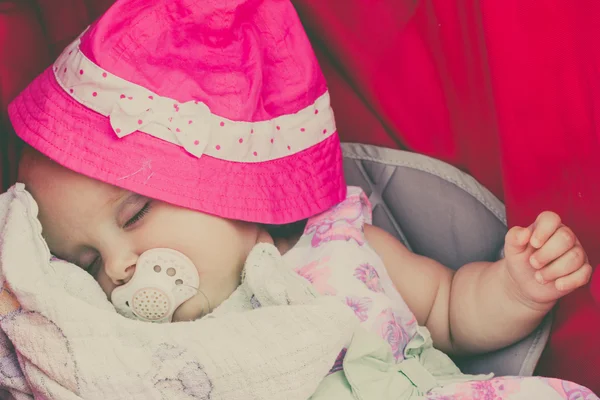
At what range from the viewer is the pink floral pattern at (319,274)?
37.6 inches

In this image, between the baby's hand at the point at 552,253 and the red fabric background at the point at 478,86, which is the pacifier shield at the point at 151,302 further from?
the baby's hand at the point at 552,253

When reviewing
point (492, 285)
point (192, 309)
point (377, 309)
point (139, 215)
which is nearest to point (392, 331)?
point (377, 309)

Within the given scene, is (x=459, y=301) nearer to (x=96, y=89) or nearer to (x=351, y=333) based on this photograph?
(x=351, y=333)

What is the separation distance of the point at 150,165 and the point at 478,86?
458mm

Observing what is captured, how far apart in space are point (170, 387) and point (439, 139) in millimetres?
546

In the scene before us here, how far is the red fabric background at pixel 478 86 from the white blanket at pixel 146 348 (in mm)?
271

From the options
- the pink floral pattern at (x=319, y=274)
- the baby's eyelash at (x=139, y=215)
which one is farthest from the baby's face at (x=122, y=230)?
the pink floral pattern at (x=319, y=274)

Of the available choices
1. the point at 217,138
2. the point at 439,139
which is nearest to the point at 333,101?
the point at 439,139

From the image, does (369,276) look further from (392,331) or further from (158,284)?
(158,284)

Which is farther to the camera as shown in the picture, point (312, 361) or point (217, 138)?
point (217, 138)

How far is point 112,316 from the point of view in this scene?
808 mm

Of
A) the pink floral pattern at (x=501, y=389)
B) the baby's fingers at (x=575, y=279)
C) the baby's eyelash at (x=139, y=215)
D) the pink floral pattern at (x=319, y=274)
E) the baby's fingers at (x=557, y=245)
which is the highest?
the baby's fingers at (x=557, y=245)

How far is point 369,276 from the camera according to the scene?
976 mm

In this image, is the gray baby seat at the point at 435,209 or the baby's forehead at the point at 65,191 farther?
the gray baby seat at the point at 435,209
